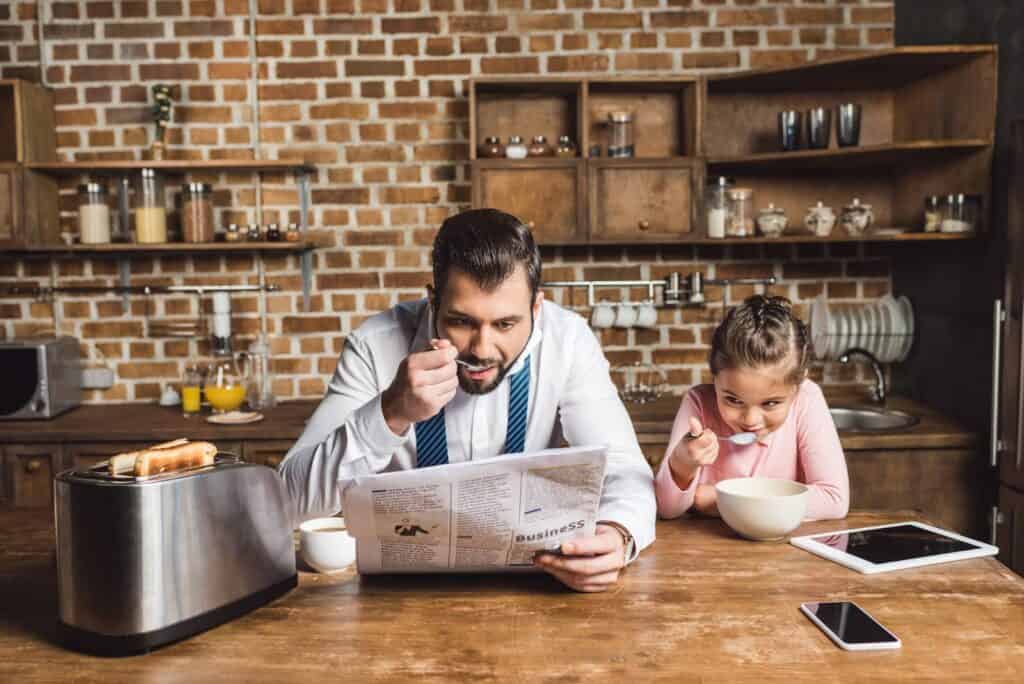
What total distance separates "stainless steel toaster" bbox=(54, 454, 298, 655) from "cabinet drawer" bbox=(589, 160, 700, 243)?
7.30ft

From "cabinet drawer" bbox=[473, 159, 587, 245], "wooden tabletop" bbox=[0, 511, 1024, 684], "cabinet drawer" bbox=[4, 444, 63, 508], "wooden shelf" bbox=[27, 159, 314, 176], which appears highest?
"wooden shelf" bbox=[27, 159, 314, 176]

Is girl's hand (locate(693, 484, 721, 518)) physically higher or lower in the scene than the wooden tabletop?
higher

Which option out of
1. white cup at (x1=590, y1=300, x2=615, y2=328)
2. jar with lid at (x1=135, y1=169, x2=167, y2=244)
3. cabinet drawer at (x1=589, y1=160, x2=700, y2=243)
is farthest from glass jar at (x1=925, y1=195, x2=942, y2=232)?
jar with lid at (x1=135, y1=169, x2=167, y2=244)

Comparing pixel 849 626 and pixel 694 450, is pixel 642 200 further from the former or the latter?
pixel 849 626

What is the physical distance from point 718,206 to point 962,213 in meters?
0.82

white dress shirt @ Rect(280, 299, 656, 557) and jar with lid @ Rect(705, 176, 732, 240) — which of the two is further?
jar with lid @ Rect(705, 176, 732, 240)

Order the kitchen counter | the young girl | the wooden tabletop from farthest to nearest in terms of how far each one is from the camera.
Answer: the kitchen counter → the young girl → the wooden tabletop

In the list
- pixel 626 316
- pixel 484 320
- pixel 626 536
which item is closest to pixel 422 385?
pixel 484 320

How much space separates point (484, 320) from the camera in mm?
1737

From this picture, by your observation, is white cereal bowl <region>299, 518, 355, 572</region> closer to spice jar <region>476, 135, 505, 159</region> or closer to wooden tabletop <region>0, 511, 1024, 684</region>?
wooden tabletop <region>0, 511, 1024, 684</region>

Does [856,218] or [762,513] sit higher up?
[856,218]

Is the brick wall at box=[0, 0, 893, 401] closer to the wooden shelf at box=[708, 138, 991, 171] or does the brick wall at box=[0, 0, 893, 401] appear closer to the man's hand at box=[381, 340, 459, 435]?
the wooden shelf at box=[708, 138, 991, 171]

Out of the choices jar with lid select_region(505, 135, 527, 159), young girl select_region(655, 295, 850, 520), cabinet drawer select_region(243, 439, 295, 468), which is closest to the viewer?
young girl select_region(655, 295, 850, 520)

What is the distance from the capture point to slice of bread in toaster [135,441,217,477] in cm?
132
